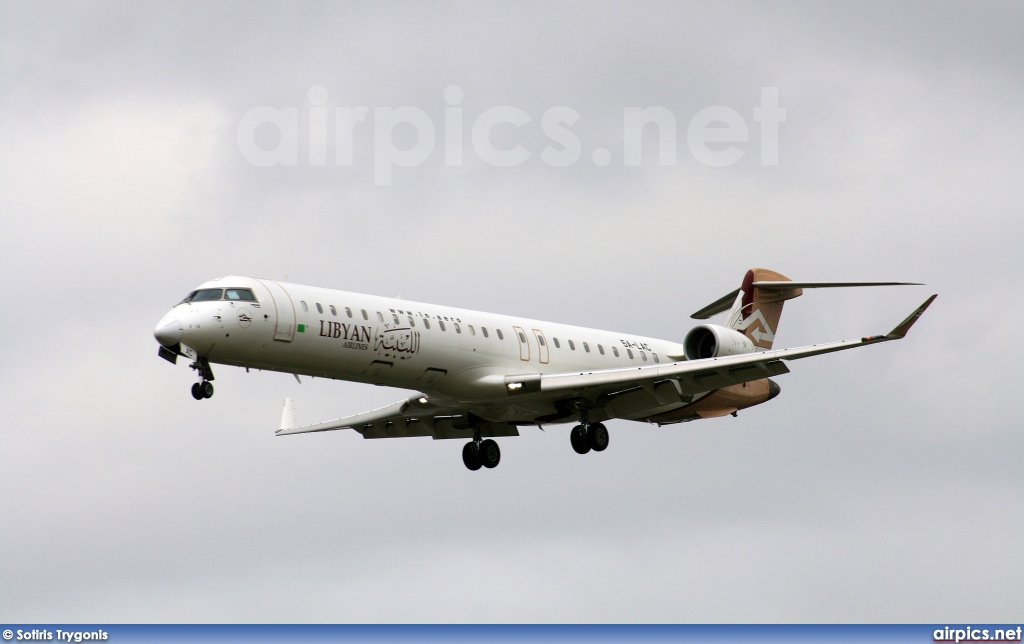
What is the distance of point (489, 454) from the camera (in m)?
40.1

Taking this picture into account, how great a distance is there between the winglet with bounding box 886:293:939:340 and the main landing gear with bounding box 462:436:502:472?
1246cm

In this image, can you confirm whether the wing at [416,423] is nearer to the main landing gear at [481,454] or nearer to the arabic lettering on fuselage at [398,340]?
the main landing gear at [481,454]

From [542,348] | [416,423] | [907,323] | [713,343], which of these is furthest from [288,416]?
[907,323]

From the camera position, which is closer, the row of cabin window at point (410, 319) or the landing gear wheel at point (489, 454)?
the row of cabin window at point (410, 319)

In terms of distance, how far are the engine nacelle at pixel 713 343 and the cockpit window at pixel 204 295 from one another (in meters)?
13.3

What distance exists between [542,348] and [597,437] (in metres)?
2.66

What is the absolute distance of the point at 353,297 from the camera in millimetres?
33969

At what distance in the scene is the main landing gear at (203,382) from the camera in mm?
31828

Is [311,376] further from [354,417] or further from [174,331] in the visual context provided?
[354,417]

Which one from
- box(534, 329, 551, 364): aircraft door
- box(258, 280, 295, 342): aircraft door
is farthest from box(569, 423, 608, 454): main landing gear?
box(258, 280, 295, 342): aircraft door

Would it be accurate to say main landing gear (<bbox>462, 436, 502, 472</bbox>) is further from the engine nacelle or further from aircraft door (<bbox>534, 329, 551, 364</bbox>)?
the engine nacelle

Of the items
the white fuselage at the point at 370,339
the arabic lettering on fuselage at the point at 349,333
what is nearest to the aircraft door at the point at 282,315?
the white fuselage at the point at 370,339

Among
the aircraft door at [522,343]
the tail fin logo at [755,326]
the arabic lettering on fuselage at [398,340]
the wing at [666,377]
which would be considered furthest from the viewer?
the tail fin logo at [755,326]

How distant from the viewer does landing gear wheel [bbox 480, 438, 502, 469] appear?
40.1m
